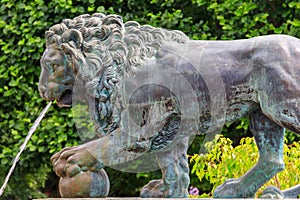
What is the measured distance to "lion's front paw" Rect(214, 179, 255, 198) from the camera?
4723mm

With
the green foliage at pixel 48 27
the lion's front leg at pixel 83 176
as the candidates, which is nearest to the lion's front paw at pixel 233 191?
the lion's front leg at pixel 83 176

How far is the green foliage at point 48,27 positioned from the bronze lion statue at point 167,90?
3770 mm

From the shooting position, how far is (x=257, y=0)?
8664 millimetres

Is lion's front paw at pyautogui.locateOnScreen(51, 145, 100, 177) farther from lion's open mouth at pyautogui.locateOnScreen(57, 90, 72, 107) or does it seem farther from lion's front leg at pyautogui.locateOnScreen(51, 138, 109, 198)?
lion's open mouth at pyautogui.locateOnScreen(57, 90, 72, 107)

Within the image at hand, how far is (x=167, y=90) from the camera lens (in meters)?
4.65

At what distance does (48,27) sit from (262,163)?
4.78 metres

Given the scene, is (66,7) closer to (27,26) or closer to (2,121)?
(27,26)

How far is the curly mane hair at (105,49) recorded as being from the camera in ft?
15.6

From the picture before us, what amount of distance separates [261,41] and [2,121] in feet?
17.7

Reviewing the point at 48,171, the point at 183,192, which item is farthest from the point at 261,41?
the point at 48,171

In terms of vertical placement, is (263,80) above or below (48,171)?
above

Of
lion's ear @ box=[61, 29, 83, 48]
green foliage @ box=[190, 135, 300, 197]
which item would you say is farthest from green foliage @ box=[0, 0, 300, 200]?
lion's ear @ box=[61, 29, 83, 48]

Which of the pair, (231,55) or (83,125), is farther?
(83,125)

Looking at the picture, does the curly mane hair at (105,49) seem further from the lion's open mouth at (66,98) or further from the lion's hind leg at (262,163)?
the lion's hind leg at (262,163)
